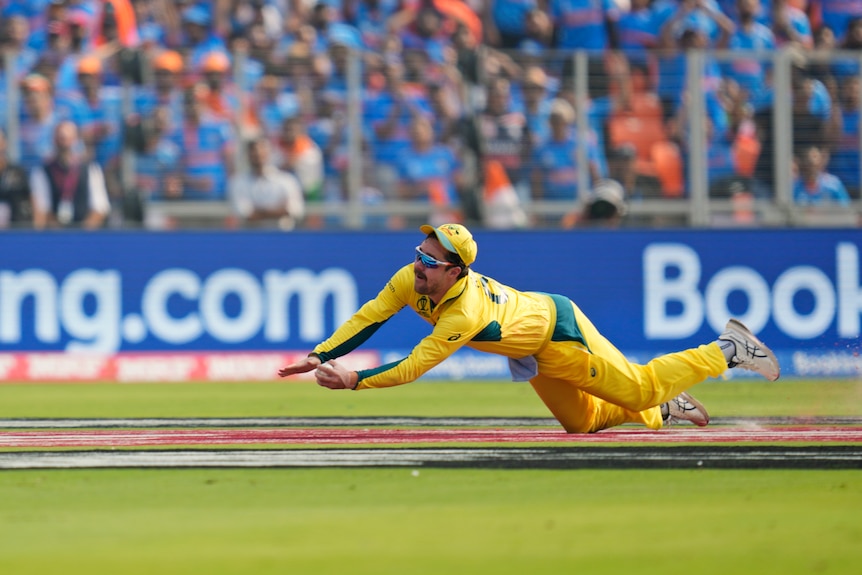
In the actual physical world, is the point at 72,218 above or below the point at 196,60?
below

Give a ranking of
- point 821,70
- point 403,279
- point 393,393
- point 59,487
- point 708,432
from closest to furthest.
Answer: point 59,487, point 403,279, point 708,432, point 393,393, point 821,70

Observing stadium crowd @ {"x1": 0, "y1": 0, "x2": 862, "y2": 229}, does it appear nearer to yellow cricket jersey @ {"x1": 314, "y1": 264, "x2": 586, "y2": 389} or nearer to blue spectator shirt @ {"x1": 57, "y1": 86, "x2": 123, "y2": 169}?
blue spectator shirt @ {"x1": 57, "y1": 86, "x2": 123, "y2": 169}

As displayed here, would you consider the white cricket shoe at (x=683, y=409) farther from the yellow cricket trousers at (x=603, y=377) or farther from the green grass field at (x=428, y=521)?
the green grass field at (x=428, y=521)

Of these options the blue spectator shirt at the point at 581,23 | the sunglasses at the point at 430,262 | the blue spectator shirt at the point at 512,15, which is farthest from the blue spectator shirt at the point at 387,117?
the sunglasses at the point at 430,262

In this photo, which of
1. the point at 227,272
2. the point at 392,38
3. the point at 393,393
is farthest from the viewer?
the point at 392,38

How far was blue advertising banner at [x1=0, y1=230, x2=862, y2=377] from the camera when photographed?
16.2m

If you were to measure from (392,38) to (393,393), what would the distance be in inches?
241

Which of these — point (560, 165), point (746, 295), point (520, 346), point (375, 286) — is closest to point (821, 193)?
point (746, 295)

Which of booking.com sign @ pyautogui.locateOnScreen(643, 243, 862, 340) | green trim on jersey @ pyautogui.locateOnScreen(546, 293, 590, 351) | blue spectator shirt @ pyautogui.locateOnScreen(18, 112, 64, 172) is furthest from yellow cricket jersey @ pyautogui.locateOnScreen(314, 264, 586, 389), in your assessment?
blue spectator shirt @ pyautogui.locateOnScreen(18, 112, 64, 172)

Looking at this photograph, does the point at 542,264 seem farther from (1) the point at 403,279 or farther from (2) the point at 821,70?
(1) the point at 403,279

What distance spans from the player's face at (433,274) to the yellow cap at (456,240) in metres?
0.08

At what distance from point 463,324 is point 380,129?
810cm

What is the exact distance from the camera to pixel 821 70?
1762 cm

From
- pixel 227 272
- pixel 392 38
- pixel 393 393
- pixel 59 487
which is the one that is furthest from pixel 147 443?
pixel 392 38
